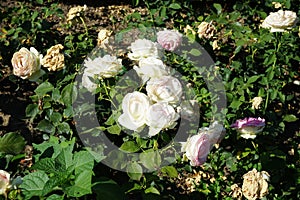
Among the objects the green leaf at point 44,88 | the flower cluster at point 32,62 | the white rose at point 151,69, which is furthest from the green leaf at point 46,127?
the white rose at point 151,69

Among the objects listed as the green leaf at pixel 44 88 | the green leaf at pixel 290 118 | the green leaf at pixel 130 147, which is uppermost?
the green leaf at pixel 130 147

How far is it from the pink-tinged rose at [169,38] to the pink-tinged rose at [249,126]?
0.45m

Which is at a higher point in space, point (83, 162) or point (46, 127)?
point (83, 162)

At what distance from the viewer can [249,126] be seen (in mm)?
2150

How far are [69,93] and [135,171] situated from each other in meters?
0.48

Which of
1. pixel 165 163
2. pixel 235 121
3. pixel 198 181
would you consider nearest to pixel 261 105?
pixel 235 121

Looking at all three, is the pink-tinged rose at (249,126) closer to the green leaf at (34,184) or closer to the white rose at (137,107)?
the white rose at (137,107)

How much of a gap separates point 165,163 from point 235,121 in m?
0.58

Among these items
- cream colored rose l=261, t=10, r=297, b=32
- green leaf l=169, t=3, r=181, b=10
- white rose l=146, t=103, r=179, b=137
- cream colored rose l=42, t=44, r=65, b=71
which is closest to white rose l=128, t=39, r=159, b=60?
white rose l=146, t=103, r=179, b=137

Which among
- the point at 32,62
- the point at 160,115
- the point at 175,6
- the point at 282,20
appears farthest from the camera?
the point at 175,6

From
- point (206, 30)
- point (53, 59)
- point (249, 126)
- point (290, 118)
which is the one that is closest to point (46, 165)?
point (53, 59)

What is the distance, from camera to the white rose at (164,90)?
1561 millimetres

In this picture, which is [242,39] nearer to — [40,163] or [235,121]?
[235,121]

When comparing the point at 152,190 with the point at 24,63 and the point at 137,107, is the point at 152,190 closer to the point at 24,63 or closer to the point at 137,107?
the point at 137,107
